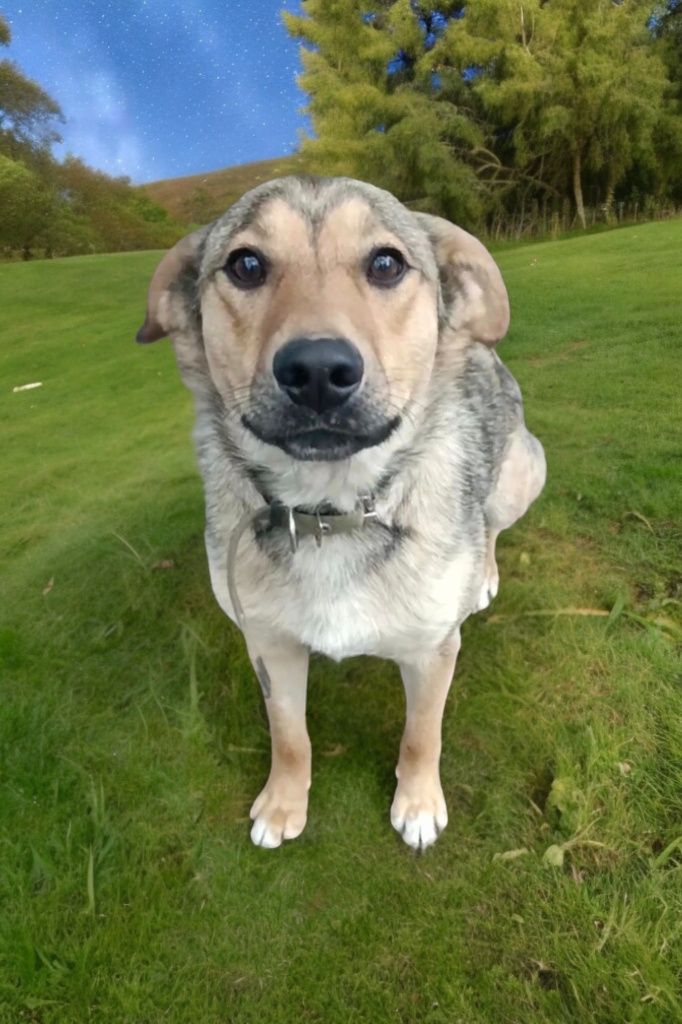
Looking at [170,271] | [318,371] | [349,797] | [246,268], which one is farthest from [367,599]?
[170,271]

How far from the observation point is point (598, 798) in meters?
1.95

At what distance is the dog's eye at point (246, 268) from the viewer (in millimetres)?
1647

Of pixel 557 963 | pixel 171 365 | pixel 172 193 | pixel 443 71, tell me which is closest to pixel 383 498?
pixel 557 963

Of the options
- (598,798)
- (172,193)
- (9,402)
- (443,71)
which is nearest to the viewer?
(598,798)

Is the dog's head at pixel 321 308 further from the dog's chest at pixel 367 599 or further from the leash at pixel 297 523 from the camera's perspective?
the dog's chest at pixel 367 599

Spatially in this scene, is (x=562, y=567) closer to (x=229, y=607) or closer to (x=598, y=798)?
(x=598, y=798)

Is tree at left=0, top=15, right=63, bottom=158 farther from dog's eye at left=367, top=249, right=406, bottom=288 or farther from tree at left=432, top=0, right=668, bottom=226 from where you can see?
dog's eye at left=367, top=249, right=406, bottom=288

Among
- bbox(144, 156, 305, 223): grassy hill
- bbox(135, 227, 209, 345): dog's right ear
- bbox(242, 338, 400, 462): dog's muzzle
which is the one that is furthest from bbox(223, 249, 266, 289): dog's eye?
bbox(144, 156, 305, 223): grassy hill

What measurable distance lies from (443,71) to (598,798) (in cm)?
2245

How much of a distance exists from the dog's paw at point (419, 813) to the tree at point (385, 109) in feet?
62.0

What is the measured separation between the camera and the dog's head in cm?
138

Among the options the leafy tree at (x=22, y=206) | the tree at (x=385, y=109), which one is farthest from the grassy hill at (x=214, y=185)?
→ the leafy tree at (x=22, y=206)

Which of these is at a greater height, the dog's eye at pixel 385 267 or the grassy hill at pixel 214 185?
the grassy hill at pixel 214 185

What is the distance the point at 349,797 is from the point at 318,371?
149 cm
